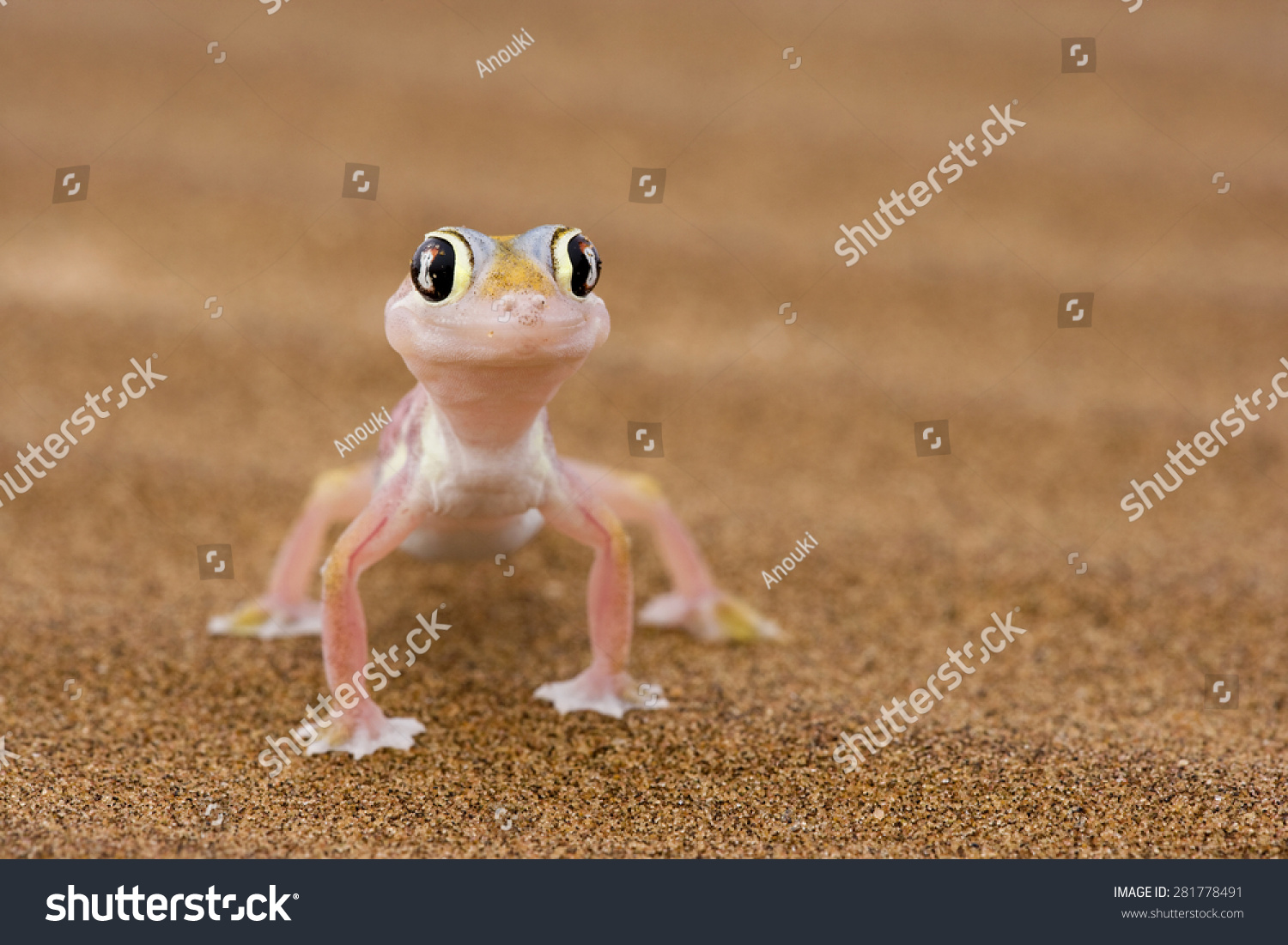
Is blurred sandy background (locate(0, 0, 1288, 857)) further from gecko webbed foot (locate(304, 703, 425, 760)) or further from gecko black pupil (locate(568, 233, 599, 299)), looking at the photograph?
gecko black pupil (locate(568, 233, 599, 299))

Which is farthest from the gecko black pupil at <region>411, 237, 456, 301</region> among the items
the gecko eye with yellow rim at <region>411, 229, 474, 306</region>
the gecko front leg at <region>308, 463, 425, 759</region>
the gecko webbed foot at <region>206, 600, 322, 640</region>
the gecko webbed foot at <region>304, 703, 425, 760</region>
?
the gecko webbed foot at <region>206, 600, 322, 640</region>

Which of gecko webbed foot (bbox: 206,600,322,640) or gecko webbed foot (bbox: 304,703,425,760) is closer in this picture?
gecko webbed foot (bbox: 304,703,425,760)

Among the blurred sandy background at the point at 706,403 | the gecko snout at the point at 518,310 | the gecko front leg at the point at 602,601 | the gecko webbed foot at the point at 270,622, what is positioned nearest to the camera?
Result: the gecko snout at the point at 518,310

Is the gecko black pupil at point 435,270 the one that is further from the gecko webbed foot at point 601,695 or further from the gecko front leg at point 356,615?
the gecko webbed foot at point 601,695

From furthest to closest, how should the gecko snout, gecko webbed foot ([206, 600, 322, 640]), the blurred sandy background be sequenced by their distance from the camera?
gecko webbed foot ([206, 600, 322, 640]) < the blurred sandy background < the gecko snout

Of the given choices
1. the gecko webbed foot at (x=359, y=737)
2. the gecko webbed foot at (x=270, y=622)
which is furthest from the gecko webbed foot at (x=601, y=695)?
the gecko webbed foot at (x=270, y=622)

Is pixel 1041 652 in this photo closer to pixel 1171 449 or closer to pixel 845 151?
pixel 1171 449

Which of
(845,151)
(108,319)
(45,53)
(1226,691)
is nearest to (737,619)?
(1226,691)

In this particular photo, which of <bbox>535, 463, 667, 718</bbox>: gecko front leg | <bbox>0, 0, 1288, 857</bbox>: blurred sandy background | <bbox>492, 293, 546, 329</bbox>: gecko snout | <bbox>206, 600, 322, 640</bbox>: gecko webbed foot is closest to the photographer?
<bbox>492, 293, 546, 329</bbox>: gecko snout
